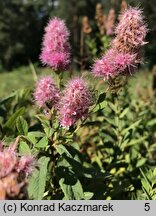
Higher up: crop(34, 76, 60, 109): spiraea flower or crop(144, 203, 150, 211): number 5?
crop(34, 76, 60, 109): spiraea flower

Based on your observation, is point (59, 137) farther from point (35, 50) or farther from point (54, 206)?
point (35, 50)

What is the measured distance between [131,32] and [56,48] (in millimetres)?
392

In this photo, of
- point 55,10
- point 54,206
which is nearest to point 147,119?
point 54,206

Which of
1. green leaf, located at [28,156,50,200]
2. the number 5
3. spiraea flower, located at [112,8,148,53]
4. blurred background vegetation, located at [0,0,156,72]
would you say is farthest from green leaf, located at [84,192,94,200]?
blurred background vegetation, located at [0,0,156,72]

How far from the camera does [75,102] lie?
158 cm

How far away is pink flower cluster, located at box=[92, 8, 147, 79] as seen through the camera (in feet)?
5.38

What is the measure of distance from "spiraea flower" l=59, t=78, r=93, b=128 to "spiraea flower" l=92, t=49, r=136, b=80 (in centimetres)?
11

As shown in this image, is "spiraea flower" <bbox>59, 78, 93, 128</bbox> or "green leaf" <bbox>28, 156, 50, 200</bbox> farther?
"green leaf" <bbox>28, 156, 50, 200</bbox>

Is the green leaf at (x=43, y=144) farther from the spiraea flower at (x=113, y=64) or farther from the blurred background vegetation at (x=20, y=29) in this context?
the blurred background vegetation at (x=20, y=29)

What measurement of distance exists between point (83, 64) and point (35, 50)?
1324 inches

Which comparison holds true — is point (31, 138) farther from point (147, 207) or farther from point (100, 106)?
point (147, 207)

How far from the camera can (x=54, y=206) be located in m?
1.25

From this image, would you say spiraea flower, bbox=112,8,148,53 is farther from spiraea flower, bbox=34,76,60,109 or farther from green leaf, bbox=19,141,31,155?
green leaf, bbox=19,141,31,155

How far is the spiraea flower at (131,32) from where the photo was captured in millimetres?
1636
